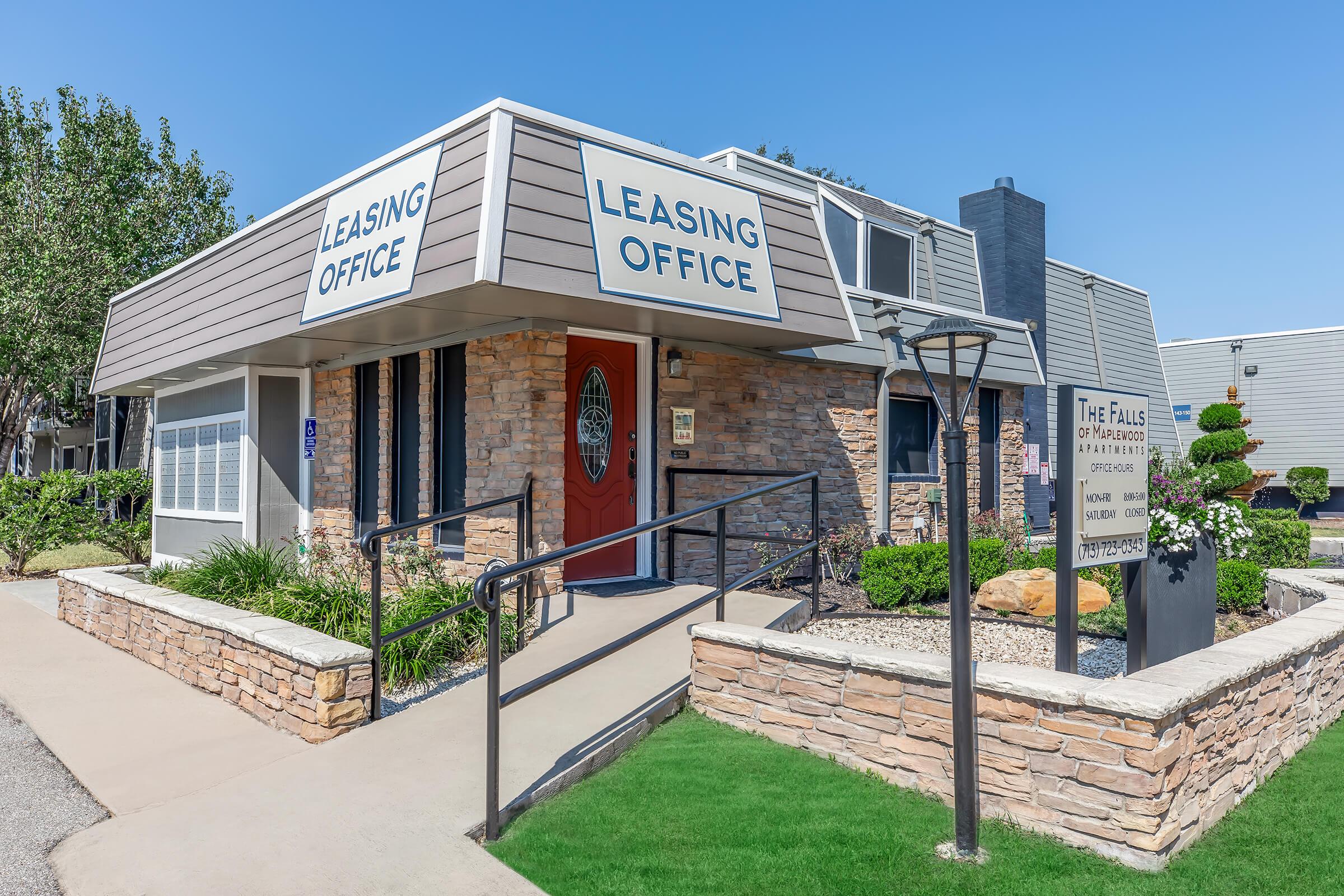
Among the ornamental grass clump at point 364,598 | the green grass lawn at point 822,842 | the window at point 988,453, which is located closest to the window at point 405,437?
the ornamental grass clump at point 364,598

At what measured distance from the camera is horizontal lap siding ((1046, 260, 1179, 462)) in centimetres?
1614

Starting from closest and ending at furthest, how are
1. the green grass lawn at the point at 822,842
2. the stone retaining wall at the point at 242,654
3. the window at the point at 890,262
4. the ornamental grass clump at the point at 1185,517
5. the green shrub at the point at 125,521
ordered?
the green grass lawn at the point at 822,842
the stone retaining wall at the point at 242,654
the ornamental grass clump at the point at 1185,517
the window at the point at 890,262
the green shrub at the point at 125,521

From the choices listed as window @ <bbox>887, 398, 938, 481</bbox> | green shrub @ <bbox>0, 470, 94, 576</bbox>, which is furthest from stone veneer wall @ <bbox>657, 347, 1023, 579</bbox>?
green shrub @ <bbox>0, 470, 94, 576</bbox>

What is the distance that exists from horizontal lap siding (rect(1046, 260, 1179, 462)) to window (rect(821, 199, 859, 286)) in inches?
237

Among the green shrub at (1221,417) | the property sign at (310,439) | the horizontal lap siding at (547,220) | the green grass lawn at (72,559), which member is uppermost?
the horizontal lap siding at (547,220)

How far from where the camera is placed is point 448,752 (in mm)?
4410

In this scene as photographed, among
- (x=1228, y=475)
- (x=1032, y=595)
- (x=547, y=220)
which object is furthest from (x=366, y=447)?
(x=1228, y=475)

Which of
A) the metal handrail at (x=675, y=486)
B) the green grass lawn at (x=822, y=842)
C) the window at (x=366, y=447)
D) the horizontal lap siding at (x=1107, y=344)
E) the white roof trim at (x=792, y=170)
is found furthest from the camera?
the horizontal lap siding at (x=1107, y=344)

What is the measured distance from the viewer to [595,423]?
313 inches

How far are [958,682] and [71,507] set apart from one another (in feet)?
43.2

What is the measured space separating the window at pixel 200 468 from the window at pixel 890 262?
8.30 meters

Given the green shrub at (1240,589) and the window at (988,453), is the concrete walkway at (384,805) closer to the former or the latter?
the green shrub at (1240,589)

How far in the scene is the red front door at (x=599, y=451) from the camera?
25.4 ft

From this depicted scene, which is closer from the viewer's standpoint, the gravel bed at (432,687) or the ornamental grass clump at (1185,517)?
the ornamental grass clump at (1185,517)
